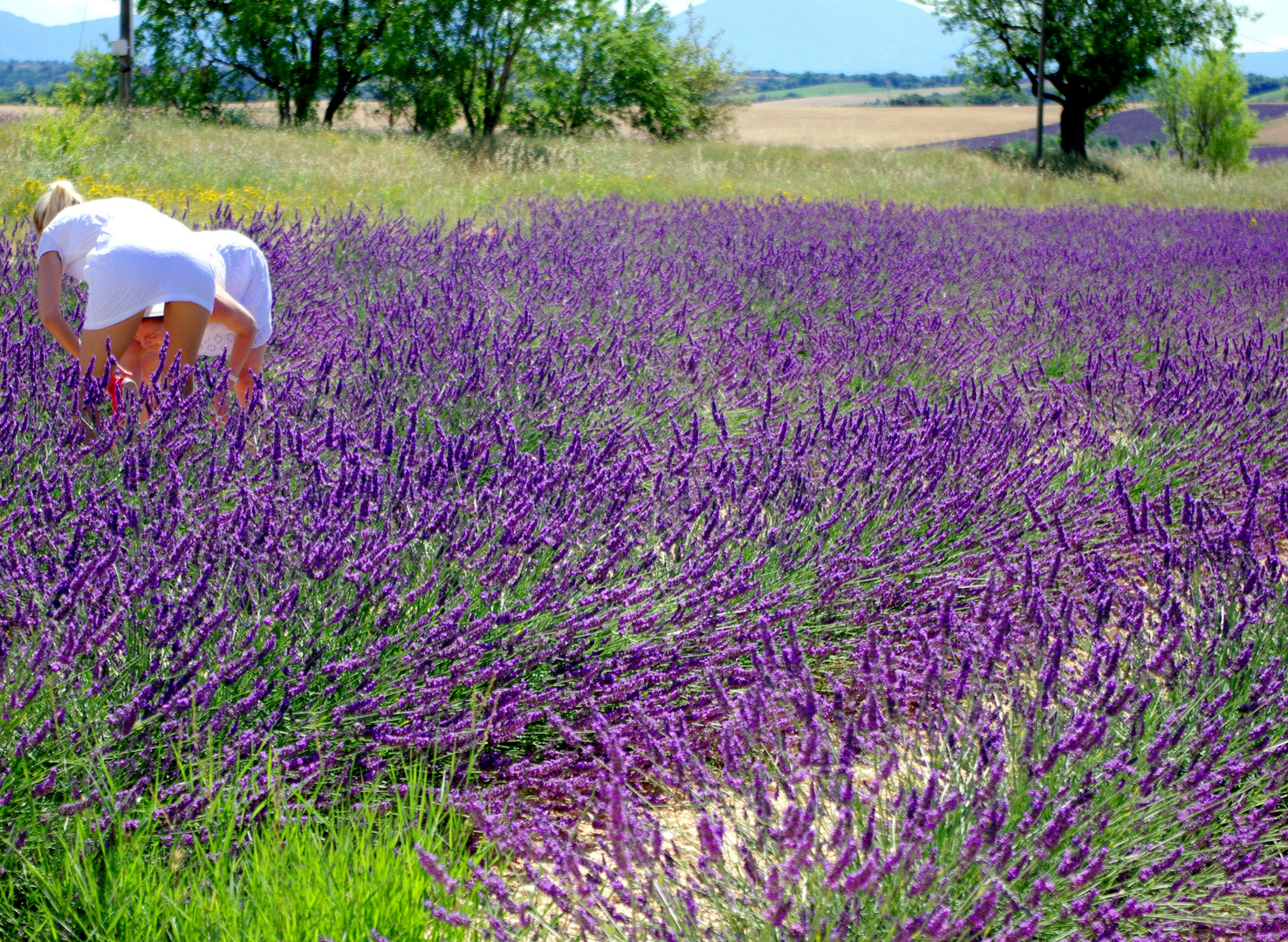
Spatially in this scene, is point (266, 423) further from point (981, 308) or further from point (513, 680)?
point (981, 308)

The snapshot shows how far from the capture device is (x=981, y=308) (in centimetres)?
620

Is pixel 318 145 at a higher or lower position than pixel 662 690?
higher

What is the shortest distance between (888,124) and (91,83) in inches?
1427

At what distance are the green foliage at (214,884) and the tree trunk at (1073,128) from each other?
2913 cm

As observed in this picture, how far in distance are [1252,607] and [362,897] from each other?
1.55 m

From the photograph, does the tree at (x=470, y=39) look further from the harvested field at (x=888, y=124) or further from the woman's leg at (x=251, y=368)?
the woman's leg at (x=251, y=368)

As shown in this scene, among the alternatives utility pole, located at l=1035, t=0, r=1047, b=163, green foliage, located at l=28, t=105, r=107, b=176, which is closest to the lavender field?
green foliage, located at l=28, t=105, r=107, b=176

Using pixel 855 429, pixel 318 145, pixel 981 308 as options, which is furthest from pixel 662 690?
pixel 318 145

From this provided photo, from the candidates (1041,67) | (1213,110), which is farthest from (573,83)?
(1213,110)

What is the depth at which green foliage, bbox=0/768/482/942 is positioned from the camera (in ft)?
4.04

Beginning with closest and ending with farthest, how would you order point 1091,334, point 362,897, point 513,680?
1. point 362,897
2. point 513,680
3. point 1091,334

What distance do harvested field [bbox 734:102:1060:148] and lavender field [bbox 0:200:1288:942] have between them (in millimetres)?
34930

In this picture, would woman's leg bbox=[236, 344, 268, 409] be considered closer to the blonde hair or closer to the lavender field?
the lavender field

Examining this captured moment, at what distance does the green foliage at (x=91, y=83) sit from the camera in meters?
28.4
